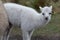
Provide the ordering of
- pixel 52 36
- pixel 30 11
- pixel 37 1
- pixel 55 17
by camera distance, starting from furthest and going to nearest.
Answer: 1. pixel 37 1
2. pixel 55 17
3. pixel 52 36
4. pixel 30 11

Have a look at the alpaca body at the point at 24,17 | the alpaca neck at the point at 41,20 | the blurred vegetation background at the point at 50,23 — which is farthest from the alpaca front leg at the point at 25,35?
the blurred vegetation background at the point at 50,23

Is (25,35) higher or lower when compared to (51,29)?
lower

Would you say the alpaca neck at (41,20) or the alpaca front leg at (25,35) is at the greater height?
the alpaca neck at (41,20)

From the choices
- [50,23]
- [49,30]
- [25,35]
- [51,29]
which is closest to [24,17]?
[25,35]

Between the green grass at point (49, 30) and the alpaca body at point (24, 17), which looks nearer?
the alpaca body at point (24, 17)

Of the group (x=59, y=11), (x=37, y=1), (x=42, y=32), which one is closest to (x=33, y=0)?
(x=37, y=1)

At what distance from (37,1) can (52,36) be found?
3944mm

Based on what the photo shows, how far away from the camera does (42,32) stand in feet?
32.0

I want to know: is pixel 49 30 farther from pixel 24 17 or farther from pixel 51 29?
pixel 24 17

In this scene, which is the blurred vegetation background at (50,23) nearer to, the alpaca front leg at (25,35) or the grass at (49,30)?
the grass at (49,30)

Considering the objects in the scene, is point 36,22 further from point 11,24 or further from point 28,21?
point 11,24

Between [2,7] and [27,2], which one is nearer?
[2,7]

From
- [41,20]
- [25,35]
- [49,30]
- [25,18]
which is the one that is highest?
[25,18]

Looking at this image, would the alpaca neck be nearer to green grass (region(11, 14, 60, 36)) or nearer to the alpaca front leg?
the alpaca front leg
